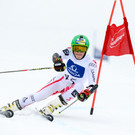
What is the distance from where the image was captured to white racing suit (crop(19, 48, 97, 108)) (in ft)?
11.8

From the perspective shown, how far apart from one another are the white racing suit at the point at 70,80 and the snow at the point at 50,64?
0.25 m

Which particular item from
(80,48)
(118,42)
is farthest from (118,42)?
(80,48)

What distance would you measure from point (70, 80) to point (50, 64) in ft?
16.7

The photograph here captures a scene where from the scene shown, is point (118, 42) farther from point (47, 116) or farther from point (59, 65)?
point (47, 116)

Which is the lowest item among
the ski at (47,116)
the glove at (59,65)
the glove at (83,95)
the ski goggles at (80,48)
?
the ski at (47,116)

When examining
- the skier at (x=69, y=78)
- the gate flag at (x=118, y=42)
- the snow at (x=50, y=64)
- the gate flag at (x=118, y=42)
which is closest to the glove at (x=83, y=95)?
the skier at (x=69, y=78)

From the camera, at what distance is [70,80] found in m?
3.73

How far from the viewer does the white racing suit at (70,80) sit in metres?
3.58

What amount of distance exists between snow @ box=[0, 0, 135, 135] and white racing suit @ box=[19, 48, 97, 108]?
0.25m

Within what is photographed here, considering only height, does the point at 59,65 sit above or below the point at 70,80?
above

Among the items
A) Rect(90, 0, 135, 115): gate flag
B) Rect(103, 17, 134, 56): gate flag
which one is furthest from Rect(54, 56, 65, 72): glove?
Rect(103, 17, 134, 56): gate flag

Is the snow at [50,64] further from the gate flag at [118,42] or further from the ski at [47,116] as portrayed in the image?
the gate flag at [118,42]

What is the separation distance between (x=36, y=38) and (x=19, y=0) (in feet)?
8.32

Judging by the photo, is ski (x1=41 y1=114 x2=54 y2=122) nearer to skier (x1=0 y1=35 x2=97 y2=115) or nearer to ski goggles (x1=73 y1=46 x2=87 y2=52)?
skier (x1=0 y1=35 x2=97 y2=115)
